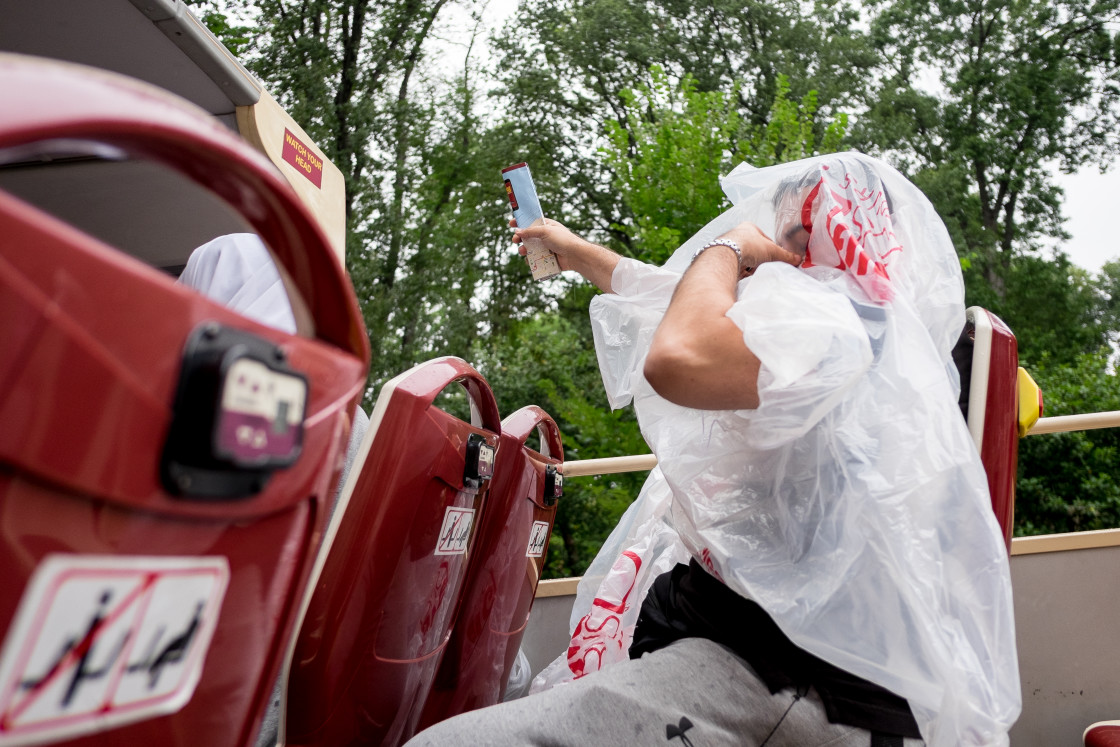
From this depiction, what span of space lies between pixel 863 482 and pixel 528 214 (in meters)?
1.31

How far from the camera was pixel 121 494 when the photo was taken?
0.46 m

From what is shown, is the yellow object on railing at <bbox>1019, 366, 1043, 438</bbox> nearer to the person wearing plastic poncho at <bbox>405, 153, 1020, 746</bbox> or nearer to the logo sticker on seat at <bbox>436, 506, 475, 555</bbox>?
the person wearing plastic poncho at <bbox>405, 153, 1020, 746</bbox>

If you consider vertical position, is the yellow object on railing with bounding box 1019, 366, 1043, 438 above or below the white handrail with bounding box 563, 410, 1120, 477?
above

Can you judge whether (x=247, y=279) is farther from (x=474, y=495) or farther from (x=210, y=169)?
(x=210, y=169)

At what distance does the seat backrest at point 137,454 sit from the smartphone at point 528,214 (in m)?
1.59

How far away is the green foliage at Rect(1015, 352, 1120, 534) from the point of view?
25.3 ft

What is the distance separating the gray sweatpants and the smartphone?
4.06 ft

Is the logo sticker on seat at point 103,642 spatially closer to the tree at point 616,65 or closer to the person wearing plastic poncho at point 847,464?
the person wearing plastic poncho at point 847,464

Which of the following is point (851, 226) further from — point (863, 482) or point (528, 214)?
point (528, 214)

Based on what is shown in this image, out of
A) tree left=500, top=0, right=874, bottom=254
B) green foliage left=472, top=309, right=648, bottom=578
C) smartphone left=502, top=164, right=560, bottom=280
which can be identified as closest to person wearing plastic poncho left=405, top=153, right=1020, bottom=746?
smartphone left=502, top=164, right=560, bottom=280

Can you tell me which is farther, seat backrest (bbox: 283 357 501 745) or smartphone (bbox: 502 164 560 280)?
smartphone (bbox: 502 164 560 280)

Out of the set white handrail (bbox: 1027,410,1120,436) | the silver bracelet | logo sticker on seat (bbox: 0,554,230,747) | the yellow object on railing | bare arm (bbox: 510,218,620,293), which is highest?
bare arm (bbox: 510,218,620,293)

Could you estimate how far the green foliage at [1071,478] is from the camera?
25.3 feet

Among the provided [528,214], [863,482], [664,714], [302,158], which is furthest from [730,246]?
[302,158]
